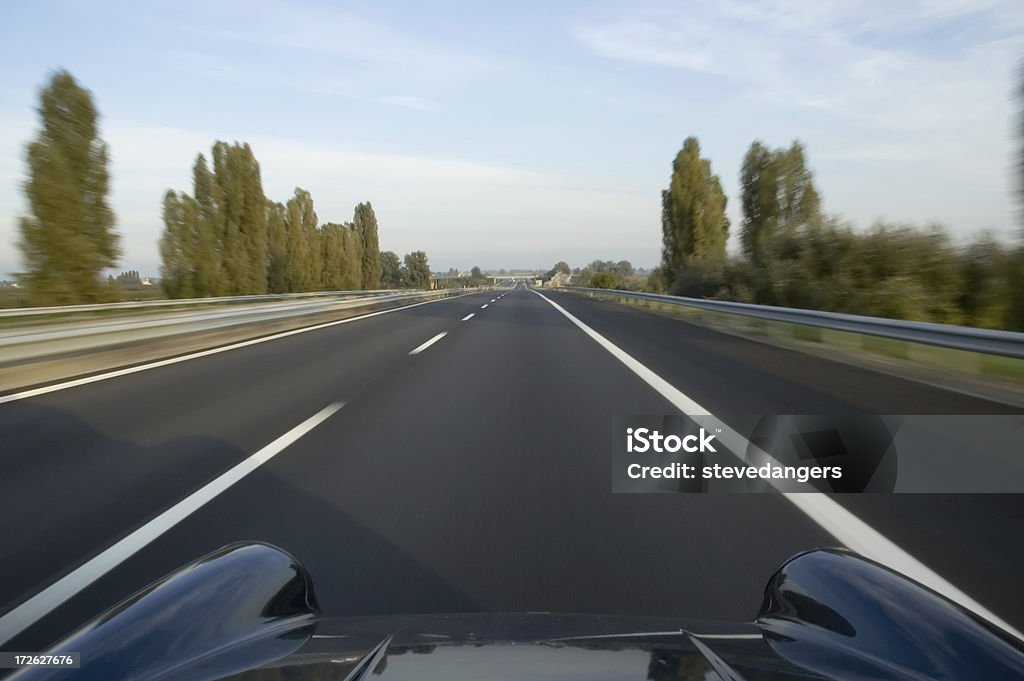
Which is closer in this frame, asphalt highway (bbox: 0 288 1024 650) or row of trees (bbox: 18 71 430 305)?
asphalt highway (bbox: 0 288 1024 650)

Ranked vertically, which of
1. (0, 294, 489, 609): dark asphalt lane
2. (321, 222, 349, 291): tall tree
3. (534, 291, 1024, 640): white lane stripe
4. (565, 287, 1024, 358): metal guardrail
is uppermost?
(321, 222, 349, 291): tall tree

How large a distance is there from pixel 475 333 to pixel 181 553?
1537cm

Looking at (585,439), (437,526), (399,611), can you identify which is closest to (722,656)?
(399,611)

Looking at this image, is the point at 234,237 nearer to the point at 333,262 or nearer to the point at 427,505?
the point at 333,262

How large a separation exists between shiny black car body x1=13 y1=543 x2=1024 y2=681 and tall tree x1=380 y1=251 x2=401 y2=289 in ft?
483

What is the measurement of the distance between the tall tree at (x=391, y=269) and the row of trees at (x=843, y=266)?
118964mm

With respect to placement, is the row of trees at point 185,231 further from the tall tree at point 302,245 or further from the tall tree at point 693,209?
the tall tree at point 693,209

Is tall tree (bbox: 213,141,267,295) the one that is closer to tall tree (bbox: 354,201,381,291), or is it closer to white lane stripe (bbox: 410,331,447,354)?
white lane stripe (bbox: 410,331,447,354)

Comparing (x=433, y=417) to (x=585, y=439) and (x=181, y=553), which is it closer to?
(x=585, y=439)

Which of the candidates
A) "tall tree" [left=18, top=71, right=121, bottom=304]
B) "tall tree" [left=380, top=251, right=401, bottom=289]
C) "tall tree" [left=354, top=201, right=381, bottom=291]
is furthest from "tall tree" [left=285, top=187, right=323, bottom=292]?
"tall tree" [left=380, top=251, right=401, bottom=289]

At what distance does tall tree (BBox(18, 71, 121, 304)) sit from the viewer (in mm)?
26844

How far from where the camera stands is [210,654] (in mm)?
1981

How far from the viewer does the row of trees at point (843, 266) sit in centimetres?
1544

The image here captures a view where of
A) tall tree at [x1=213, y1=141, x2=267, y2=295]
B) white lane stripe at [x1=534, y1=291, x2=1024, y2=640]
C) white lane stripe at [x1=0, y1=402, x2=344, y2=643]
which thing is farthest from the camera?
tall tree at [x1=213, y1=141, x2=267, y2=295]
